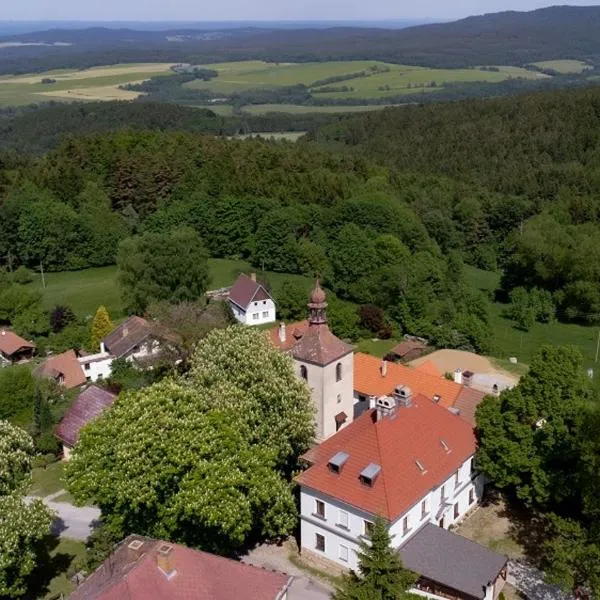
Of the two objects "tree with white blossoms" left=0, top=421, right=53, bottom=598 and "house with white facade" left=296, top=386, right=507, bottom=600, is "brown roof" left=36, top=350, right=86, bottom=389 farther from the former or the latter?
"house with white facade" left=296, top=386, right=507, bottom=600

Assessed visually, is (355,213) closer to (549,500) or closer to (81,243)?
(81,243)

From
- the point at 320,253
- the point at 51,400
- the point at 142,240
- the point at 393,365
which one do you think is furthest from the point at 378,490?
the point at 320,253

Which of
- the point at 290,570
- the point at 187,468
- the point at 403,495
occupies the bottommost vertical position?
the point at 290,570

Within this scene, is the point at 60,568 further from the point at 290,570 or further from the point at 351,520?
the point at 351,520

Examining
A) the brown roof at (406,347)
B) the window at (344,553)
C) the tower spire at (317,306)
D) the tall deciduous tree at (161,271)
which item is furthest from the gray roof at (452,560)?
the tall deciduous tree at (161,271)

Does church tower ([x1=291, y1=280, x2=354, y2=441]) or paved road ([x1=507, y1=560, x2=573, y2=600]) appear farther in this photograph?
church tower ([x1=291, y1=280, x2=354, y2=441])

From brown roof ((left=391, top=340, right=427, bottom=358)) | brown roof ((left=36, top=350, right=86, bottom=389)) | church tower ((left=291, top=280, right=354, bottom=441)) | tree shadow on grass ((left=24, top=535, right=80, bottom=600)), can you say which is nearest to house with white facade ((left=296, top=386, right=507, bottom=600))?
church tower ((left=291, top=280, right=354, bottom=441))

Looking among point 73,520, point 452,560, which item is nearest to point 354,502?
point 452,560
